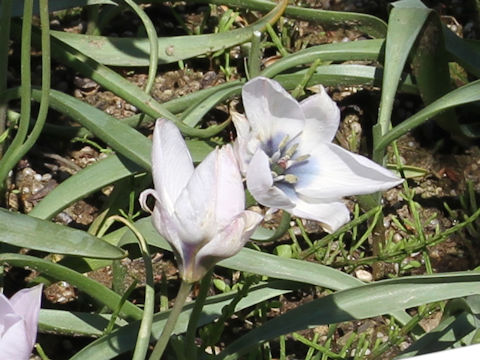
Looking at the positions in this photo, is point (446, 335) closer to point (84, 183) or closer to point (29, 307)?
point (84, 183)

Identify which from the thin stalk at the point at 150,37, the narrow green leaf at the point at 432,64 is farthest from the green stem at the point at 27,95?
the narrow green leaf at the point at 432,64

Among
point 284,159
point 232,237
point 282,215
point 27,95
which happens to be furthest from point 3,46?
point 232,237

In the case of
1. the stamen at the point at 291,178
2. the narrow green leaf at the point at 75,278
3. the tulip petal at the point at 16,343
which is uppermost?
the stamen at the point at 291,178

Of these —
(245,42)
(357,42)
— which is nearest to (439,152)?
(357,42)

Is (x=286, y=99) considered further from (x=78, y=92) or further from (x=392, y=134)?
(x=78, y=92)

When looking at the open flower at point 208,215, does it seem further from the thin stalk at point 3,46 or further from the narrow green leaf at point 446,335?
the thin stalk at point 3,46
